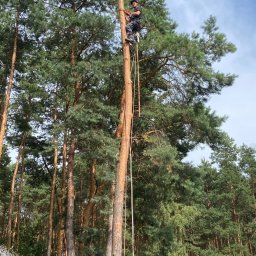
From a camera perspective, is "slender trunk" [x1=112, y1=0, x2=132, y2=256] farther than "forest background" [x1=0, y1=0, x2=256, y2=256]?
No

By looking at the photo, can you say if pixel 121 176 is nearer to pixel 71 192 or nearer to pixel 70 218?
pixel 70 218

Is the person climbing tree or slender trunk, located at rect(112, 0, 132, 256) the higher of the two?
the person climbing tree

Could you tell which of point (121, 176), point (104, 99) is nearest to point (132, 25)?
point (121, 176)

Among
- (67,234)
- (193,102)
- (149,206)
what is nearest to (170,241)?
(149,206)

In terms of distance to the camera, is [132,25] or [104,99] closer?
[132,25]

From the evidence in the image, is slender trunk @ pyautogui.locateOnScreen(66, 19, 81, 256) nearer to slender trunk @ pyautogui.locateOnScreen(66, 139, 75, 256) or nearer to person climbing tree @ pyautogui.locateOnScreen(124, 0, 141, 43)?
slender trunk @ pyautogui.locateOnScreen(66, 139, 75, 256)

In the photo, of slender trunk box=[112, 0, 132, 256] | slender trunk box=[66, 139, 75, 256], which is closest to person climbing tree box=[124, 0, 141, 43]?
slender trunk box=[112, 0, 132, 256]

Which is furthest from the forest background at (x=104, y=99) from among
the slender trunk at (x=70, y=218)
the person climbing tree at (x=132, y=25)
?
the person climbing tree at (x=132, y=25)

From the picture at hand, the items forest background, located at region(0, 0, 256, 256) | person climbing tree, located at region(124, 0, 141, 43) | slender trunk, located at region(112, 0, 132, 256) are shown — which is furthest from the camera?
forest background, located at region(0, 0, 256, 256)

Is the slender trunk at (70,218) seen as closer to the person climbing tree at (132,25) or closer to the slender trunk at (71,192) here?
the slender trunk at (71,192)

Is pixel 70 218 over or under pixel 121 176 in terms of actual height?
under

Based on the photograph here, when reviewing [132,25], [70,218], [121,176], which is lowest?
[70,218]

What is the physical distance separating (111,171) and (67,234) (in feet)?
10.1

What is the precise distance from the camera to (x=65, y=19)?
43.9 ft
